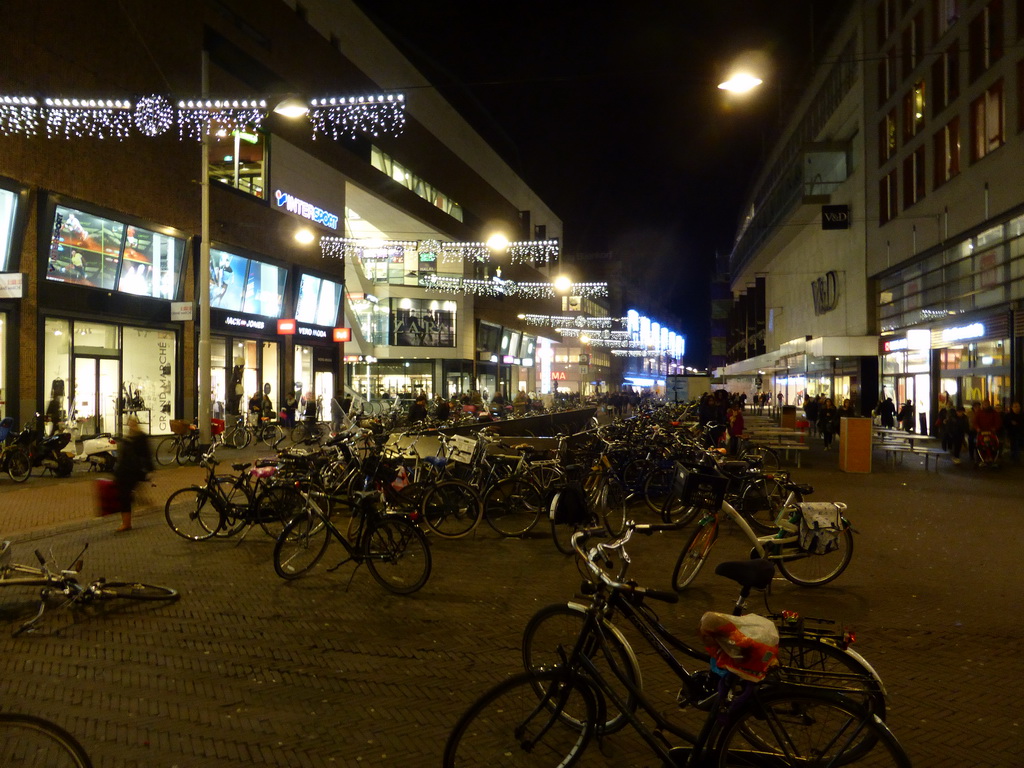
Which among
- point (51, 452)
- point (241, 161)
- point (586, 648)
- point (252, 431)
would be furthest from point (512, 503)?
point (241, 161)

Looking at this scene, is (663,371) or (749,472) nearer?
(749,472)

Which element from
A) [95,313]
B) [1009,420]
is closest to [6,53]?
[95,313]

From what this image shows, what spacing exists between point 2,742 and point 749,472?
8.17 m

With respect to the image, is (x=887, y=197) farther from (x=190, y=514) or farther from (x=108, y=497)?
(x=108, y=497)

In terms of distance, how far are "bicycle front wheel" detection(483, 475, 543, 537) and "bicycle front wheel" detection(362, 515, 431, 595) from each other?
2.73 meters

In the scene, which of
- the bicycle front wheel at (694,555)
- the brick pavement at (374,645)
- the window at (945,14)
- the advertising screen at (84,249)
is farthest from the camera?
the window at (945,14)

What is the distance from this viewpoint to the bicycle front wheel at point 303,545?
24.6 feet

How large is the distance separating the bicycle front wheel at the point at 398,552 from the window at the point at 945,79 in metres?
20.9

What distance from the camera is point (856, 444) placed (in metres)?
16.4

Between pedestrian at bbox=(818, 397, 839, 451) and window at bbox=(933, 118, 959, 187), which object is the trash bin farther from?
window at bbox=(933, 118, 959, 187)

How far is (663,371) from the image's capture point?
147125 mm

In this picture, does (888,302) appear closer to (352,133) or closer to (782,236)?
(782,236)

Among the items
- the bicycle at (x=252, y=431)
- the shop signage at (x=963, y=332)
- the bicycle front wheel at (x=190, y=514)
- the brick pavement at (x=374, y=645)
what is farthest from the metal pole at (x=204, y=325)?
the shop signage at (x=963, y=332)

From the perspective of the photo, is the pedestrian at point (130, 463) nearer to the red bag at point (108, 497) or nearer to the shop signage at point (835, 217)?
the red bag at point (108, 497)
